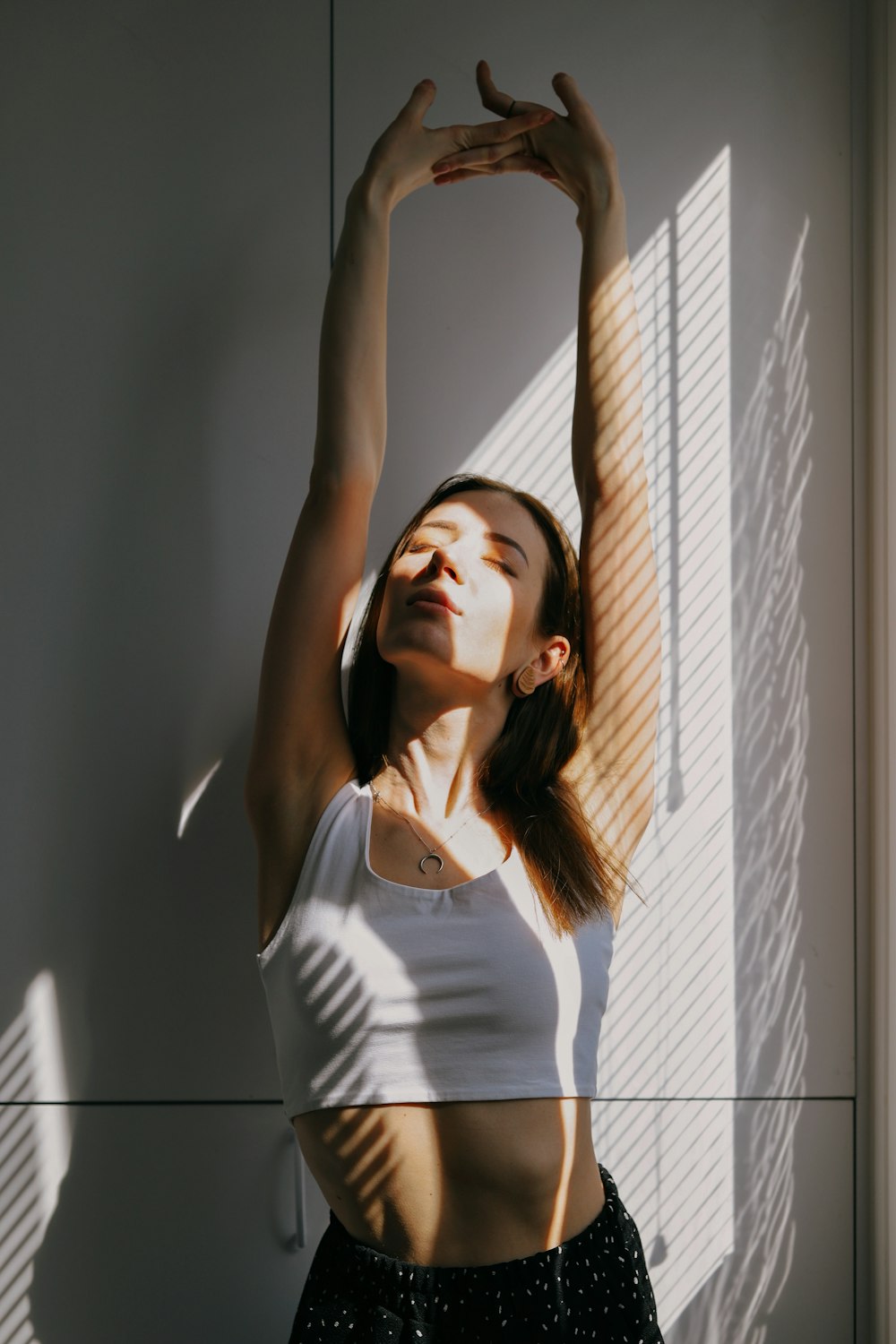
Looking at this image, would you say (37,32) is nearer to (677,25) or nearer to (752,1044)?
(677,25)

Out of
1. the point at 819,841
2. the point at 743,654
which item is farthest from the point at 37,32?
the point at 819,841

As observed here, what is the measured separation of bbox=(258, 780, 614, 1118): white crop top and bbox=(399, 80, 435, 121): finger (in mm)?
752

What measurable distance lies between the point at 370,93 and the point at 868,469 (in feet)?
2.42

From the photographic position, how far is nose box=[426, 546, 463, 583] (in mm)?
1121

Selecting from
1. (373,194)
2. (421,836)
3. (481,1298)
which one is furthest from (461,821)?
(373,194)

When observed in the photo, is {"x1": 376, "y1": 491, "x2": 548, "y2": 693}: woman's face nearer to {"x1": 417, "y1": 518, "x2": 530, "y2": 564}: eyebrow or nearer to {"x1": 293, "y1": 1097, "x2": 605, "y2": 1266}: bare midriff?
{"x1": 417, "y1": 518, "x2": 530, "y2": 564}: eyebrow

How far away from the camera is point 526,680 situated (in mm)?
1197

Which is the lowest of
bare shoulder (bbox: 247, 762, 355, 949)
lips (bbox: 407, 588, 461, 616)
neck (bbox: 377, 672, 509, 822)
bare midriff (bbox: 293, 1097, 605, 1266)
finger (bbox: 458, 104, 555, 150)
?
bare midriff (bbox: 293, 1097, 605, 1266)

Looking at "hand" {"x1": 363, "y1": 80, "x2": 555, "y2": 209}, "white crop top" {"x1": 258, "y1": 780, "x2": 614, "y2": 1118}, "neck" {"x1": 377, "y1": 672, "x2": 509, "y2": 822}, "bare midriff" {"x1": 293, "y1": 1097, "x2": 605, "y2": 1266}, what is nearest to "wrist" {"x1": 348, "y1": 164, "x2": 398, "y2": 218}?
"hand" {"x1": 363, "y1": 80, "x2": 555, "y2": 209}

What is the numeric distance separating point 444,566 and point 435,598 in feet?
0.11

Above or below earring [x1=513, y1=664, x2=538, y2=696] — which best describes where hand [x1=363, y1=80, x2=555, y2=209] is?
above

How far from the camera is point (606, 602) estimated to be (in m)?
1.18

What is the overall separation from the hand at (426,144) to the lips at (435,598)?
16.1 inches

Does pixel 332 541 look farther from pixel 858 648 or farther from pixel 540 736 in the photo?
pixel 858 648
